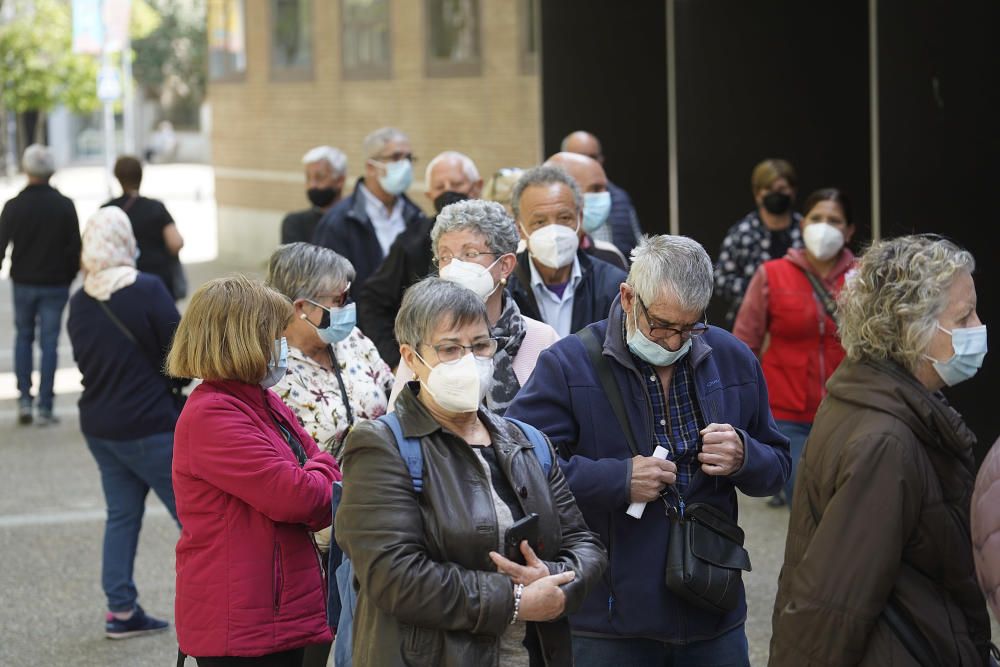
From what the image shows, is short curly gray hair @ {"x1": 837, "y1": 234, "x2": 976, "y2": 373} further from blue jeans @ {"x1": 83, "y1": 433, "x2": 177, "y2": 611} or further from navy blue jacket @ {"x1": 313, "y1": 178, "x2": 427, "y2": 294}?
navy blue jacket @ {"x1": 313, "y1": 178, "x2": 427, "y2": 294}

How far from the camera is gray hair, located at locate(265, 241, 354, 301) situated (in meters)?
5.13

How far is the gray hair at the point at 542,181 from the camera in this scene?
19.3 ft

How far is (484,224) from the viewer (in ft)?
16.8

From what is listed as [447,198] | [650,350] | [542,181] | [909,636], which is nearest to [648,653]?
[650,350]

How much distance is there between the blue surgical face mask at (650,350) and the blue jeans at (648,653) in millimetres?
766

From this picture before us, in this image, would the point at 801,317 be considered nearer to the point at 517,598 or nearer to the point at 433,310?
the point at 433,310

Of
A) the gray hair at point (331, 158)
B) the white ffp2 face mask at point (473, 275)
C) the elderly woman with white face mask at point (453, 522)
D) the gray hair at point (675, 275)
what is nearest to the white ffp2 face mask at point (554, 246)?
the white ffp2 face mask at point (473, 275)

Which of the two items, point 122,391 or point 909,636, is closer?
point 909,636

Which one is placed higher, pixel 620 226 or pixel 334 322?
pixel 620 226

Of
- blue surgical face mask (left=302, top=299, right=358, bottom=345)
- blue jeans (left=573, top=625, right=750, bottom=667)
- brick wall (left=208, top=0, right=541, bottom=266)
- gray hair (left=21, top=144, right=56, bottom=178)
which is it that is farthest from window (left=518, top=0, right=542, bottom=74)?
blue jeans (left=573, top=625, right=750, bottom=667)

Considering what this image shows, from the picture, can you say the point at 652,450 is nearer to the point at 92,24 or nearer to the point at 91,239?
the point at 91,239

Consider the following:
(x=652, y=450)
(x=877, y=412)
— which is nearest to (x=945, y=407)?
(x=877, y=412)

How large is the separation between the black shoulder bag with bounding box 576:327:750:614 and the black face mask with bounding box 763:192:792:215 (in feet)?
16.4

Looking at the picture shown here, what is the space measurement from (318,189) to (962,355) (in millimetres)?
7651
